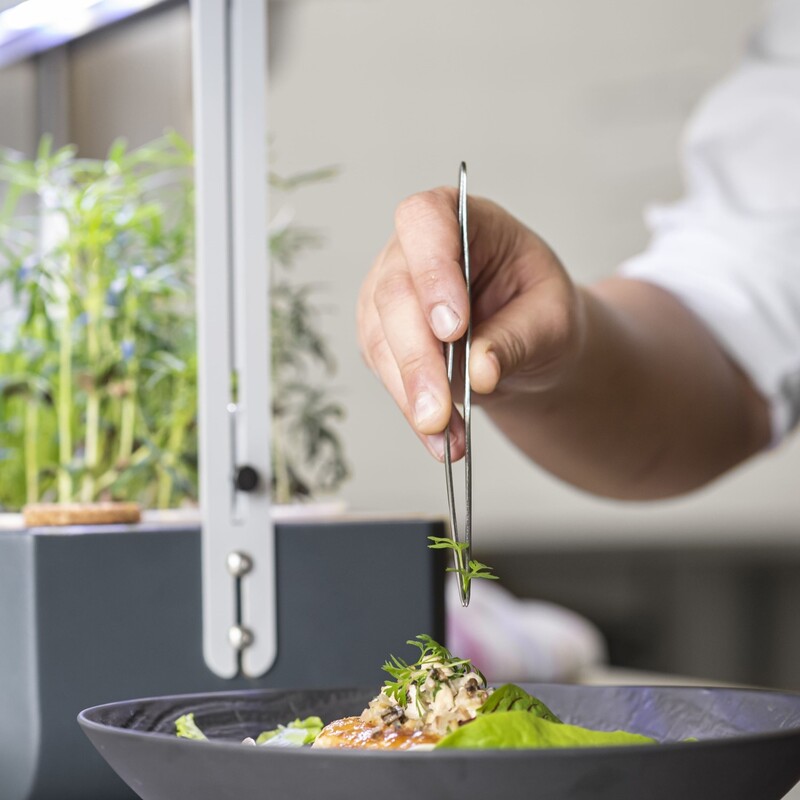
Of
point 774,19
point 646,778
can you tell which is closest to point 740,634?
point 774,19

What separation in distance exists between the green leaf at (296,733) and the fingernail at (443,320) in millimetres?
151

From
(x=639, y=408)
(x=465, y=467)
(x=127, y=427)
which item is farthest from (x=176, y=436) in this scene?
(x=465, y=467)

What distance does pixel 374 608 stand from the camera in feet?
2.12

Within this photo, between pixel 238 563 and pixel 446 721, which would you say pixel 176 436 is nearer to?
pixel 238 563

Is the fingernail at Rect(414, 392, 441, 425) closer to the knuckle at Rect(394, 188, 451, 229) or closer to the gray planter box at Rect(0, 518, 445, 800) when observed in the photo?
the knuckle at Rect(394, 188, 451, 229)

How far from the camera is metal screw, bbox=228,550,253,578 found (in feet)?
2.04

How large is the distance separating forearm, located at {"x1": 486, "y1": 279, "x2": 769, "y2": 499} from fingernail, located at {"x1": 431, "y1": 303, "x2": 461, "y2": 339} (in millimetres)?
311

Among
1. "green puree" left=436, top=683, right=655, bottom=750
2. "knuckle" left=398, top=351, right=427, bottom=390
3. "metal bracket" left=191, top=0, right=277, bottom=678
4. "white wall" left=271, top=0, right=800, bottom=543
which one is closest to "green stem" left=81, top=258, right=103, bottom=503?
"metal bracket" left=191, top=0, right=277, bottom=678

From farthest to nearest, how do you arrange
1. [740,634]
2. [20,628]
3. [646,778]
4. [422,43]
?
[422,43] → [740,634] → [20,628] → [646,778]

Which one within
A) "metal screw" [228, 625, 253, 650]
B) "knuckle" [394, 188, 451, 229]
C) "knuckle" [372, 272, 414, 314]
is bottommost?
"metal screw" [228, 625, 253, 650]

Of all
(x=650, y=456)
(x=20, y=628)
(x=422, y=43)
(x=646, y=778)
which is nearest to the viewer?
(x=646, y=778)

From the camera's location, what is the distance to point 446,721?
370 mm

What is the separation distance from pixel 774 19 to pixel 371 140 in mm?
1678

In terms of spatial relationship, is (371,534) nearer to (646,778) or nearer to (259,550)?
(259,550)
